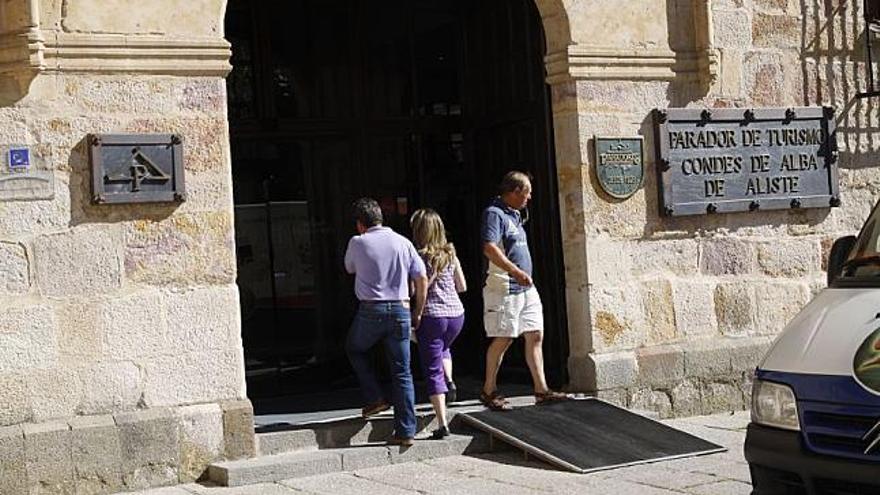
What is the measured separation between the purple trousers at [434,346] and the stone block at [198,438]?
1.40 metres

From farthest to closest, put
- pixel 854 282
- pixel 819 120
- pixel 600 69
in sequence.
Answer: pixel 819 120 → pixel 600 69 → pixel 854 282

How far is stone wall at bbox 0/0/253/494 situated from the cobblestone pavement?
17.8 inches

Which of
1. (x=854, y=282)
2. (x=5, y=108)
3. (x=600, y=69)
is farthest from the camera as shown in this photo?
(x=600, y=69)

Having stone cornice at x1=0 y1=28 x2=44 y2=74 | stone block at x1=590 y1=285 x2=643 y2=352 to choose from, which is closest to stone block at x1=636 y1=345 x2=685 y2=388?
stone block at x1=590 y1=285 x2=643 y2=352

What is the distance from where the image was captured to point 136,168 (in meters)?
8.09

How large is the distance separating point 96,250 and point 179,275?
1.81 feet

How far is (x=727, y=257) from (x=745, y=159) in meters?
0.80

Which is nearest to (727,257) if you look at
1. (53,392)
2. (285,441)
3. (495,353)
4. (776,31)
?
(776,31)

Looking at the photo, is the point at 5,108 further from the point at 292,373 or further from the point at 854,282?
the point at 854,282

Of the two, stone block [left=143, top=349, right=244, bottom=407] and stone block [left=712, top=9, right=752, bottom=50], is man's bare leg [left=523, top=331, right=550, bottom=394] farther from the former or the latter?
stone block [left=712, top=9, right=752, bottom=50]

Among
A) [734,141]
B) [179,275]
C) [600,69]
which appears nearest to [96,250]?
[179,275]

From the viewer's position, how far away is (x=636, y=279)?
988 cm

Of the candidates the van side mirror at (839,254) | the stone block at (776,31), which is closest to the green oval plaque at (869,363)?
the van side mirror at (839,254)

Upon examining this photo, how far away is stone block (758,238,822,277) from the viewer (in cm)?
1051
